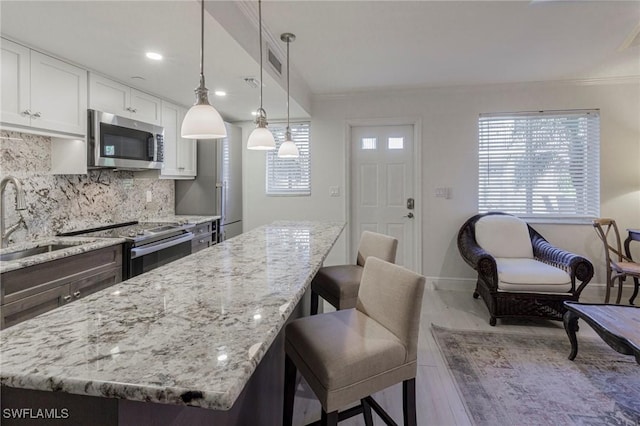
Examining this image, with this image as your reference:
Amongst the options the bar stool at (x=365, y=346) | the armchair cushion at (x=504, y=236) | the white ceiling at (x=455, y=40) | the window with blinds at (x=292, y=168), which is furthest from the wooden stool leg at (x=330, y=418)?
the window with blinds at (x=292, y=168)

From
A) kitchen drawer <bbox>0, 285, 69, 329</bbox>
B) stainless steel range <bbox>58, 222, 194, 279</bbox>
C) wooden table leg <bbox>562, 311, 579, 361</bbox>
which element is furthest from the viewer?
stainless steel range <bbox>58, 222, 194, 279</bbox>

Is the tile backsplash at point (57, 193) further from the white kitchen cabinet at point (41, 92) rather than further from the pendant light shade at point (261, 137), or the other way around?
the pendant light shade at point (261, 137)

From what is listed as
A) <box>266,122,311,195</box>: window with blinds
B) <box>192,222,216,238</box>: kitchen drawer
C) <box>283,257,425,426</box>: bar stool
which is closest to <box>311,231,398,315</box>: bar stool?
<box>283,257,425,426</box>: bar stool

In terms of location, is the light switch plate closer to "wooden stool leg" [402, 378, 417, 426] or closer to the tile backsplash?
"wooden stool leg" [402, 378, 417, 426]

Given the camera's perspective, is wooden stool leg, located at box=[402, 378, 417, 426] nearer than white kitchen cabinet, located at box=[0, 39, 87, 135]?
Yes

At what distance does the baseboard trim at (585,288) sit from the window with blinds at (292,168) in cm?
198

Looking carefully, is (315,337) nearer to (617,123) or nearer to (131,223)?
(131,223)

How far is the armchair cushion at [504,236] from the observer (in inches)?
140

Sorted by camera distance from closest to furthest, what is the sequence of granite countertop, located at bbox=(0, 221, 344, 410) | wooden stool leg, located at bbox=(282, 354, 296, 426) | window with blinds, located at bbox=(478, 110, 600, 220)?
granite countertop, located at bbox=(0, 221, 344, 410), wooden stool leg, located at bbox=(282, 354, 296, 426), window with blinds, located at bbox=(478, 110, 600, 220)

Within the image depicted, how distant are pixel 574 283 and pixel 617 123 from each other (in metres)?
2.12

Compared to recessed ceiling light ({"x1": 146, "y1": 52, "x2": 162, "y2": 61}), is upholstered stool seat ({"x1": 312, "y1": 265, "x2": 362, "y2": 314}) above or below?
below

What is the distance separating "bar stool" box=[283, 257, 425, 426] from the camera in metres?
1.11

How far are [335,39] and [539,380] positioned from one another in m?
2.86

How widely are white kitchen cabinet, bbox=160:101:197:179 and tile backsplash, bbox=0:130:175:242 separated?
0.96 feet
